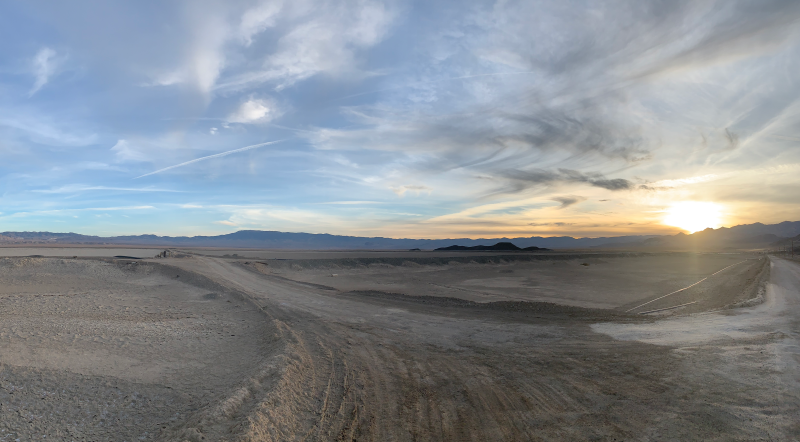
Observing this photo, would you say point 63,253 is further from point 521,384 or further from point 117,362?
point 521,384

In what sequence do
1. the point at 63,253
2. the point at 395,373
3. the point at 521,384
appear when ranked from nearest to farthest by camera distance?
the point at 521,384 → the point at 395,373 → the point at 63,253

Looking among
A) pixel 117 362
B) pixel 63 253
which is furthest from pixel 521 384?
pixel 63 253

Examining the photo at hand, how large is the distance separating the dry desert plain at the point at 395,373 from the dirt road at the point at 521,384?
4 cm

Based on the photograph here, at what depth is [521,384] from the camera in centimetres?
720

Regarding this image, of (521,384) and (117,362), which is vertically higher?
(117,362)

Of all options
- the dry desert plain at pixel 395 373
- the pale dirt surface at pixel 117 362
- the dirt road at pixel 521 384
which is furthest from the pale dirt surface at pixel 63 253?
the dirt road at pixel 521 384

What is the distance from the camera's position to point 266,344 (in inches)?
396

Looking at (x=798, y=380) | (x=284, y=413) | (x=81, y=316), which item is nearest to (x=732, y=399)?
(x=798, y=380)

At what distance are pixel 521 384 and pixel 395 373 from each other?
8.61ft

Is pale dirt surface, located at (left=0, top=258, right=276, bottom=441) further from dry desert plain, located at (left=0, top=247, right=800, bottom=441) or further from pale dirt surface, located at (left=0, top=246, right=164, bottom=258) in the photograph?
pale dirt surface, located at (left=0, top=246, right=164, bottom=258)

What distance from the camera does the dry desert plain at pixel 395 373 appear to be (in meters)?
5.40

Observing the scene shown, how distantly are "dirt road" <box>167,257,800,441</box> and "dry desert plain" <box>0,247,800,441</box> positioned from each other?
0.04m

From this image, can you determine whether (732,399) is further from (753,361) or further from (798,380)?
(753,361)

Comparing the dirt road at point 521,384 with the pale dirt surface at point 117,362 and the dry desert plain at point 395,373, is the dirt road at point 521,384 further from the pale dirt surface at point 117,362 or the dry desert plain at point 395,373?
the pale dirt surface at point 117,362
